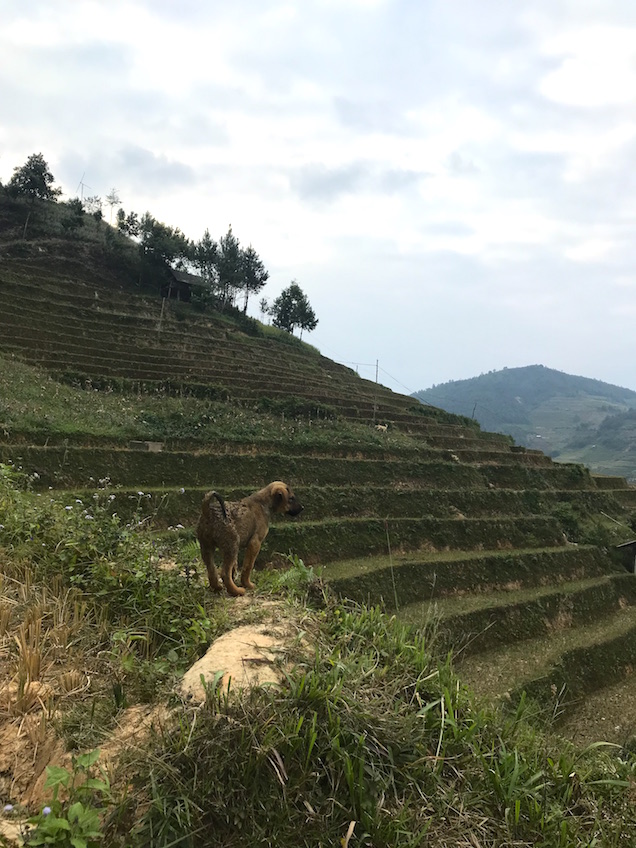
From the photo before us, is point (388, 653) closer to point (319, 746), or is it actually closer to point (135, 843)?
point (319, 746)

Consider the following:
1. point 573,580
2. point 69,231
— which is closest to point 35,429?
point 573,580

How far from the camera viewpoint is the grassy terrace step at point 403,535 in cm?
1309

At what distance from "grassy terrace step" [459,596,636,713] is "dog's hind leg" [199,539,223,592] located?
23.2ft

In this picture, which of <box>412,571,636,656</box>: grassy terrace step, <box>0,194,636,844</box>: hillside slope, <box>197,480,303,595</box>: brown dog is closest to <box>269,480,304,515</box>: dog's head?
<box>197,480,303,595</box>: brown dog

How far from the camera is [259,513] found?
4.29m

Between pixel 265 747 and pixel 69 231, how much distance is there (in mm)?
43251

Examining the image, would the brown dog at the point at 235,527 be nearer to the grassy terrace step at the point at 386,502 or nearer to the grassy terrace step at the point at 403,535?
the grassy terrace step at the point at 386,502

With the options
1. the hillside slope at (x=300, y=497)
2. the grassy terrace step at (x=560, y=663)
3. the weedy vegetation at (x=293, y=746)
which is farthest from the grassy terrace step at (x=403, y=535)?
the weedy vegetation at (x=293, y=746)

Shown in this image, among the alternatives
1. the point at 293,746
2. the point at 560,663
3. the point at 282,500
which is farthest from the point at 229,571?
the point at 560,663

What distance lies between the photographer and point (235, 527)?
396cm

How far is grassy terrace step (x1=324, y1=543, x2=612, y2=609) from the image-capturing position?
11969mm

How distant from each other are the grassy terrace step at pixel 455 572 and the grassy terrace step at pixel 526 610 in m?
0.37

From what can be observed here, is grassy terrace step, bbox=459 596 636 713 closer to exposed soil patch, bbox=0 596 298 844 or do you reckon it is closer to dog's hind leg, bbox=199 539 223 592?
dog's hind leg, bbox=199 539 223 592

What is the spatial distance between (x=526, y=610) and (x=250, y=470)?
8353 mm
